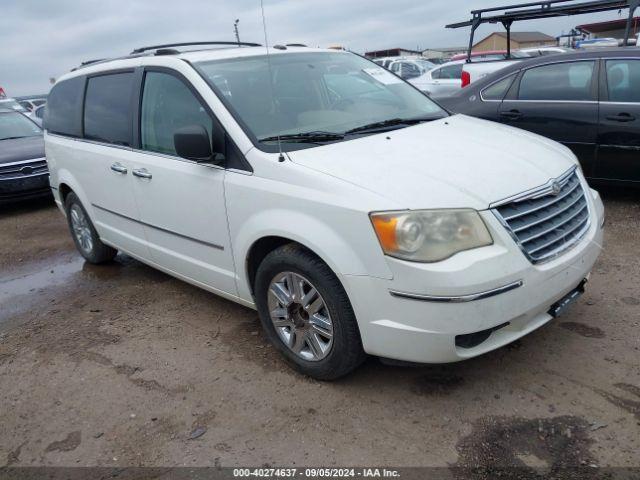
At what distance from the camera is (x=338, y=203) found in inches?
99.6

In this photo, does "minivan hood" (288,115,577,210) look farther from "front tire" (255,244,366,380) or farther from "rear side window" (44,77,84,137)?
"rear side window" (44,77,84,137)

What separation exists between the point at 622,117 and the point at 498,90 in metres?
1.33

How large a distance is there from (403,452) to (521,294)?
886 mm

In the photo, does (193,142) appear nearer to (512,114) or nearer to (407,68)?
(512,114)

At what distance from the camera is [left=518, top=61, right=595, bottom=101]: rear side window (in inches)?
213

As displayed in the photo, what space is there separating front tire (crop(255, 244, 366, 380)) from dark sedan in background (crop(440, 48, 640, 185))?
378 centimetres

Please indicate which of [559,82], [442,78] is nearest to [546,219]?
[559,82]

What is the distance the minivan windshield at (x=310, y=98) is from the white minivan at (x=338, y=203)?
1cm

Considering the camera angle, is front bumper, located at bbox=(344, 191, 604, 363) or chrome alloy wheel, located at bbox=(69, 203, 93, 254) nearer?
front bumper, located at bbox=(344, 191, 604, 363)

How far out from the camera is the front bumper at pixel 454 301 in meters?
2.36

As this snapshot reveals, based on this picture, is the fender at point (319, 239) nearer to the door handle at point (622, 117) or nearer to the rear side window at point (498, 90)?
the door handle at point (622, 117)

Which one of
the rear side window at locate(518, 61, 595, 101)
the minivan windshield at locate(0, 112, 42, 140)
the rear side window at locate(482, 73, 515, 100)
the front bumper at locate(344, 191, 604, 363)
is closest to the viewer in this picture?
the front bumper at locate(344, 191, 604, 363)

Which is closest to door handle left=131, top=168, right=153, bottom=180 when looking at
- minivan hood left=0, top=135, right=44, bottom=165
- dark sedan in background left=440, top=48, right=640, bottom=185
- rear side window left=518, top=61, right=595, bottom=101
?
dark sedan in background left=440, top=48, right=640, bottom=185

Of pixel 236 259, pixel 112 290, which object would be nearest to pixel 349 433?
pixel 236 259
